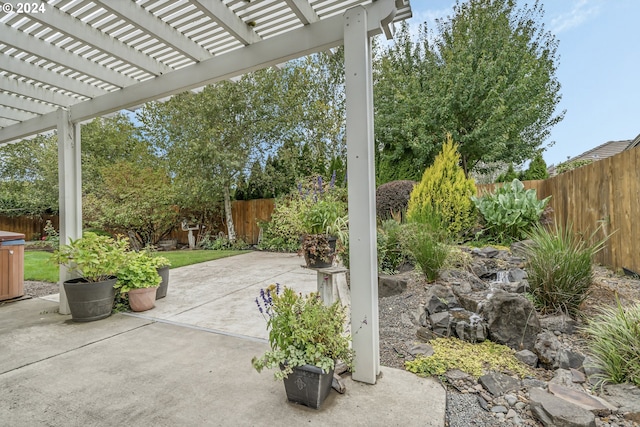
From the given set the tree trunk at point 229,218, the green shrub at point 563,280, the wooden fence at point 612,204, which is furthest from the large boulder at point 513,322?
the tree trunk at point 229,218

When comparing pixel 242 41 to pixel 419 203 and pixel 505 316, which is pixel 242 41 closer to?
pixel 505 316

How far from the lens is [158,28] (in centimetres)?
239

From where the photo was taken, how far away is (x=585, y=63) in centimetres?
980

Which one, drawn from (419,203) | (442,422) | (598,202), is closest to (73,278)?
(442,422)

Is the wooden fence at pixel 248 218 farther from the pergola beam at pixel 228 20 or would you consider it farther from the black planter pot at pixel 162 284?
the pergola beam at pixel 228 20

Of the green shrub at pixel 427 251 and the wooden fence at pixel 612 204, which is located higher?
the wooden fence at pixel 612 204

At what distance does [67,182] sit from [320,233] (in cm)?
318

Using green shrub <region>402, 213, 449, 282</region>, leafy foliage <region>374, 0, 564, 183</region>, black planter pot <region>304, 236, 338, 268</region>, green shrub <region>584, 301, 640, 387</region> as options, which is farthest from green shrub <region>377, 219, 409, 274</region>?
leafy foliage <region>374, 0, 564, 183</region>

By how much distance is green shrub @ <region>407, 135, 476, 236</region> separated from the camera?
507 centimetres

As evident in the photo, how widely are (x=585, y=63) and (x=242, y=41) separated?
484 inches

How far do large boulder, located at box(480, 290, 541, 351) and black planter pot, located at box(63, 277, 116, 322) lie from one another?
3.86 m

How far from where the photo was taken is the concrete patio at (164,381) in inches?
67.1

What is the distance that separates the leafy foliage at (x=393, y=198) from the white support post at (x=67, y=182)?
15.7 feet

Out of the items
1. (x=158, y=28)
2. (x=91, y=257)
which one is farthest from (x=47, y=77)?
(x=91, y=257)
